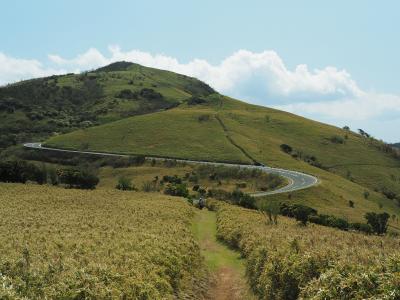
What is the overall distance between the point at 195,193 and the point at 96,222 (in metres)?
65.3

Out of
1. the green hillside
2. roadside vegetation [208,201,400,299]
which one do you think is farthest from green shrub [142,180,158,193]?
roadside vegetation [208,201,400,299]

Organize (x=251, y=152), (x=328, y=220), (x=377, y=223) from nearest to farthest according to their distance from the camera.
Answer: (x=328, y=220)
(x=377, y=223)
(x=251, y=152)

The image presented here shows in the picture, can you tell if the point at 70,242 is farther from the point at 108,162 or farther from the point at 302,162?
the point at 302,162

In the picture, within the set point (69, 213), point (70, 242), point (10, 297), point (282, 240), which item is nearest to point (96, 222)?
point (69, 213)

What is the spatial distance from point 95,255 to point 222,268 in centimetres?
1525

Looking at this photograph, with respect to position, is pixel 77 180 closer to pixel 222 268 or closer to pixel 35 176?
pixel 35 176

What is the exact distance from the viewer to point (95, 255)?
2620 centimetres

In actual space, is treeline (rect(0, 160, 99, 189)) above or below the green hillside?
below

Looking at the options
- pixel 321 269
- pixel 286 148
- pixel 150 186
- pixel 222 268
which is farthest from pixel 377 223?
pixel 286 148

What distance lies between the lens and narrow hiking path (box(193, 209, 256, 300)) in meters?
31.7

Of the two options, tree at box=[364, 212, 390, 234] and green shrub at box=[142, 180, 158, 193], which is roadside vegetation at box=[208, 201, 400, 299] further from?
green shrub at box=[142, 180, 158, 193]

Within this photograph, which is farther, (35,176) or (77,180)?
(35,176)

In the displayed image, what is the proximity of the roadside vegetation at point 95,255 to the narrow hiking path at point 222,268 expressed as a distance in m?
1.44

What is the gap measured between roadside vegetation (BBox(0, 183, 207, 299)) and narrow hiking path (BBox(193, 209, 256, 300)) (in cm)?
144
